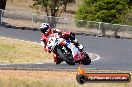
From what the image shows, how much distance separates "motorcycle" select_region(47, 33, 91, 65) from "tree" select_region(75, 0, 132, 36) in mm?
50673

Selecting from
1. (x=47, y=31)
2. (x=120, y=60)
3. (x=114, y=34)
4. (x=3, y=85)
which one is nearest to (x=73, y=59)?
(x=47, y=31)

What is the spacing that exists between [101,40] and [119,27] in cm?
668

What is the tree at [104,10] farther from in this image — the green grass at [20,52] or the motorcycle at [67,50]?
the motorcycle at [67,50]

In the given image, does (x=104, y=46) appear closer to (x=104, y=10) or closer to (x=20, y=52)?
(x=20, y=52)

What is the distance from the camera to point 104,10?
65625mm

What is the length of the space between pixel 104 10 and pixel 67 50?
53.0m

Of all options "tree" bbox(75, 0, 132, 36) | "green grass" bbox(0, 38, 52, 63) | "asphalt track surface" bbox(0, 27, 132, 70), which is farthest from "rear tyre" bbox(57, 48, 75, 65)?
"tree" bbox(75, 0, 132, 36)

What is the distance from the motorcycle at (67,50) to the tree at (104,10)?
50673 mm

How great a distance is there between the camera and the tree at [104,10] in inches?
2539

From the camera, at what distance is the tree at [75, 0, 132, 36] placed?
64500 mm

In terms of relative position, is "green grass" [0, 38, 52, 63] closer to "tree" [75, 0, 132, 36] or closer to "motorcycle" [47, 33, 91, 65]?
"motorcycle" [47, 33, 91, 65]

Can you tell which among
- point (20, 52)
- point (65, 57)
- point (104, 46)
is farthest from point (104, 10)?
point (65, 57)

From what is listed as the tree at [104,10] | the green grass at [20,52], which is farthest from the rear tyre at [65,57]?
the tree at [104,10]

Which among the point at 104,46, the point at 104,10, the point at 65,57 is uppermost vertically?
the point at 65,57
